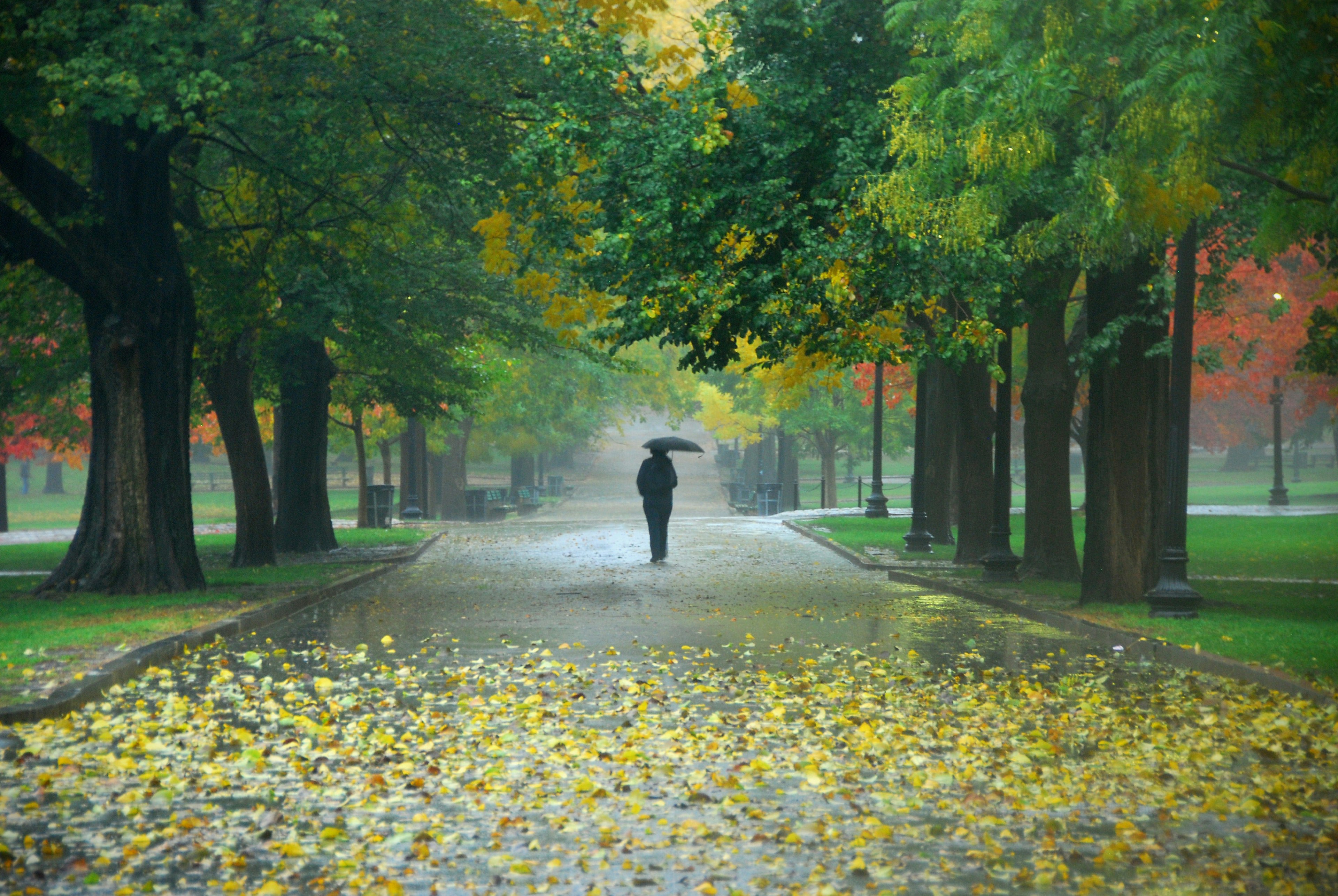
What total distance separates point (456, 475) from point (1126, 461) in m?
36.3

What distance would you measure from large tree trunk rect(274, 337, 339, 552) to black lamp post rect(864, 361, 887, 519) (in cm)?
1093

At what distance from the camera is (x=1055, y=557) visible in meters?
20.2

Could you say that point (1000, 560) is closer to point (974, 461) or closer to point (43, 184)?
point (974, 461)

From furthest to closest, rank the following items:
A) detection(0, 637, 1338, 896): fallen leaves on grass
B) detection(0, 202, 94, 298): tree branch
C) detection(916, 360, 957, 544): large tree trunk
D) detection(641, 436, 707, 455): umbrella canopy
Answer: detection(916, 360, 957, 544): large tree trunk
detection(641, 436, 707, 455): umbrella canopy
detection(0, 202, 94, 298): tree branch
detection(0, 637, 1338, 896): fallen leaves on grass

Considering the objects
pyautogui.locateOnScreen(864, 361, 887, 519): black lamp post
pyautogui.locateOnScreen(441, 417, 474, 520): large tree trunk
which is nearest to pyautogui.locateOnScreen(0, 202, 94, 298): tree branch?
pyautogui.locateOnScreen(864, 361, 887, 519): black lamp post

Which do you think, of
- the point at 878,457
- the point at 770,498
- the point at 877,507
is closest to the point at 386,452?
the point at 770,498

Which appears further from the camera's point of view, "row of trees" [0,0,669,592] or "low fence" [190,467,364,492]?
"low fence" [190,467,364,492]

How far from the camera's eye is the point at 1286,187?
12.1 m

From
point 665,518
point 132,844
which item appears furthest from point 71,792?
point 665,518

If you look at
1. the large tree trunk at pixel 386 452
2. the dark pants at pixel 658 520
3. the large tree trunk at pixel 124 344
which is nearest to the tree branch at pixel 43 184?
the large tree trunk at pixel 124 344

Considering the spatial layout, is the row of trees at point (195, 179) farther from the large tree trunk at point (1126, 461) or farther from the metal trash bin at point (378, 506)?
the metal trash bin at point (378, 506)

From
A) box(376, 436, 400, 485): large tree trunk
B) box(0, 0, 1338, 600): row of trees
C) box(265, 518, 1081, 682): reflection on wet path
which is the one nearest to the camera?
box(0, 0, 1338, 600): row of trees

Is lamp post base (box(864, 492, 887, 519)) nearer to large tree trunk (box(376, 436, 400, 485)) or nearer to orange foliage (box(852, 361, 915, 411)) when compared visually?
orange foliage (box(852, 361, 915, 411))

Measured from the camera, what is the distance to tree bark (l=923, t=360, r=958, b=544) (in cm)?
2827
